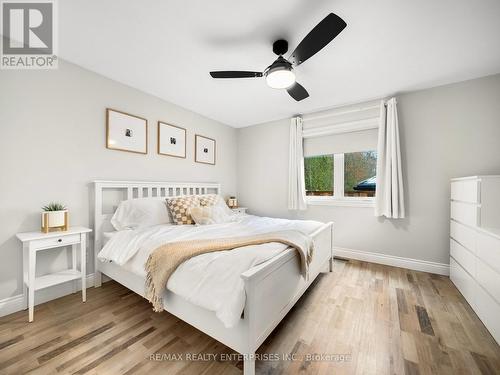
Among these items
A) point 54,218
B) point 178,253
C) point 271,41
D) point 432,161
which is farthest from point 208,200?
point 432,161

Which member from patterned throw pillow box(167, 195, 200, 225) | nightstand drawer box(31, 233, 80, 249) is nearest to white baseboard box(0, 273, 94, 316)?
nightstand drawer box(31, 233, 80, 249)

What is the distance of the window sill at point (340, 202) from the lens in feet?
10.5

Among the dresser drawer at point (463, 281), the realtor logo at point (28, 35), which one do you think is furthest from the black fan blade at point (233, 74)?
the dresser drawer at point (463, 281)

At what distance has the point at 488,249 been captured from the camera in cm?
170

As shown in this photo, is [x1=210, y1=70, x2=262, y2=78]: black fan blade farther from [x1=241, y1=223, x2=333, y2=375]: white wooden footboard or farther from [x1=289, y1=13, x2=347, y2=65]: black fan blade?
[x1=241, y1=223, x2=333, y2=375]: white wooden footboard

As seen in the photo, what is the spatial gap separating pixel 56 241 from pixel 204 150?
2.41 metres

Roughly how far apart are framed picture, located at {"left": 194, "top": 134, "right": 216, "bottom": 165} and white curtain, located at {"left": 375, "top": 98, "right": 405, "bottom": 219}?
109 inches

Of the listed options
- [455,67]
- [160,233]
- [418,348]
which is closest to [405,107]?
[455,67]

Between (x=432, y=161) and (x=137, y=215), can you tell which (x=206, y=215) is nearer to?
(x=137, y=215)

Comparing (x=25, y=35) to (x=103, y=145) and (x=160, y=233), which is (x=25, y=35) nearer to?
(x=103, y=145)

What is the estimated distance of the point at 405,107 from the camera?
9.39 feet

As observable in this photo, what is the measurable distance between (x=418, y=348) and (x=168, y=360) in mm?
1777

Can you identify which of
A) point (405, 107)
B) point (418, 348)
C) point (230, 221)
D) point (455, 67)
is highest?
point (455, 67)

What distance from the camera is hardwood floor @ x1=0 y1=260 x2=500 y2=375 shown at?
1.32 meters
